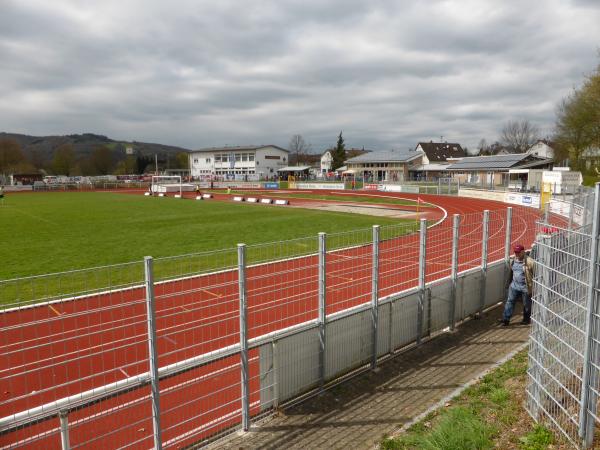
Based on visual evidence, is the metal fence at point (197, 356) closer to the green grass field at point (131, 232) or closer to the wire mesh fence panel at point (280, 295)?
the wire mesh fence panel at point (280, 295)

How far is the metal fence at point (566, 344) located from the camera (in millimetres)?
4285

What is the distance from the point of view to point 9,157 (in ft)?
368

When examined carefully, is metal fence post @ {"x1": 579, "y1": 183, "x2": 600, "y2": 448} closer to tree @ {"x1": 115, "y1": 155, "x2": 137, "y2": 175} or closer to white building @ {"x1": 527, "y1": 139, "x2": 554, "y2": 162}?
white building @ {"x1": 527, "y1": 139, "x2": 554, "y2": 162}

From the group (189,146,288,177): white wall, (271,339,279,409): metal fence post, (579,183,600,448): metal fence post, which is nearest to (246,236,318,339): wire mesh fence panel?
(271,339,279,409): metal fence post

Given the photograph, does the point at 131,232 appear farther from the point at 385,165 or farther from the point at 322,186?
the point at 385,165

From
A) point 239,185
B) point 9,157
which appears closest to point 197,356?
point 239,185

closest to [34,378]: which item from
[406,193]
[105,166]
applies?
[406,193]

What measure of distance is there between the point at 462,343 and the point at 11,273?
1354 centimetres

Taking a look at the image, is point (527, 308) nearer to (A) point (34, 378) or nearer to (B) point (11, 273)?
(A) point (34, 378)

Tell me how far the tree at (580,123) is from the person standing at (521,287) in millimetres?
41421

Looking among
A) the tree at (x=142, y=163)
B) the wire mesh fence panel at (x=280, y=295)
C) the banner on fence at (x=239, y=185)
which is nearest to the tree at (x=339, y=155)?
the banner on fence at (x=239, y=185)

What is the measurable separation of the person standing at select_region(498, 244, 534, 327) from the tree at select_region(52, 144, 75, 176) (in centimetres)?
14230

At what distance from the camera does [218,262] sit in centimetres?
1466

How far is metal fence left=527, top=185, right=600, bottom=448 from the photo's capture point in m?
4.29
